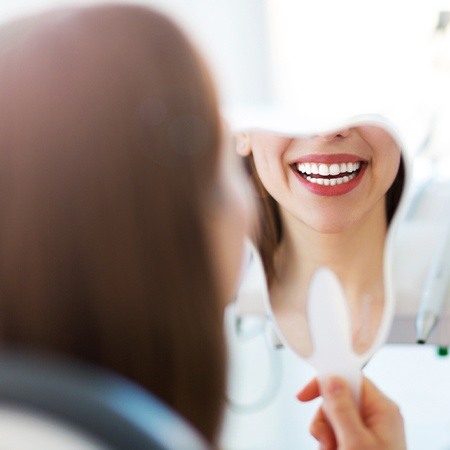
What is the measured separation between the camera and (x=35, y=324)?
1.53 ft

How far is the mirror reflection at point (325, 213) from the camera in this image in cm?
79

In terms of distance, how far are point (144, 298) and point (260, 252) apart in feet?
1.22

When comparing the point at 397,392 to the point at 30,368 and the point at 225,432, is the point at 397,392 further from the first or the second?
the point at 30,368

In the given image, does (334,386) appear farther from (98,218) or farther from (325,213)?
(98,218)

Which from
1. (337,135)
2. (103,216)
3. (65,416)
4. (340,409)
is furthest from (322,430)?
(65,416)

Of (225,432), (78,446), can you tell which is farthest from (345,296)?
(78,446)

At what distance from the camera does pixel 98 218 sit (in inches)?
17.8

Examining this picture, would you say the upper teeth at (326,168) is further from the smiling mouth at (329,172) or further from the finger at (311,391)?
the finger at (311,391)

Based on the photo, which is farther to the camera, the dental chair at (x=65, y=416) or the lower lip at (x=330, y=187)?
the lower lip at (x=330, y=187)

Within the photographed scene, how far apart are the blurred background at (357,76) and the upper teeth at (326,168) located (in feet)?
0.18

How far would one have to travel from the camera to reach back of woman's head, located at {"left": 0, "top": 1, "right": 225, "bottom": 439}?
450 millimetres

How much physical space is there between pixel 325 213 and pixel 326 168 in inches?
2.1

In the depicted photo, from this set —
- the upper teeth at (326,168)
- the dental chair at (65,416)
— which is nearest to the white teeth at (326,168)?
the upper teeth at (326,168)

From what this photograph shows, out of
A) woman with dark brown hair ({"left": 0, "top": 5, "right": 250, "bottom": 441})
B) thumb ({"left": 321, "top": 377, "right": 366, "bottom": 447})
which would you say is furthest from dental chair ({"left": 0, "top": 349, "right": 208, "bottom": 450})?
thumb ({"left": 321, "top": 377, "right": 366, "bottom": 447})
